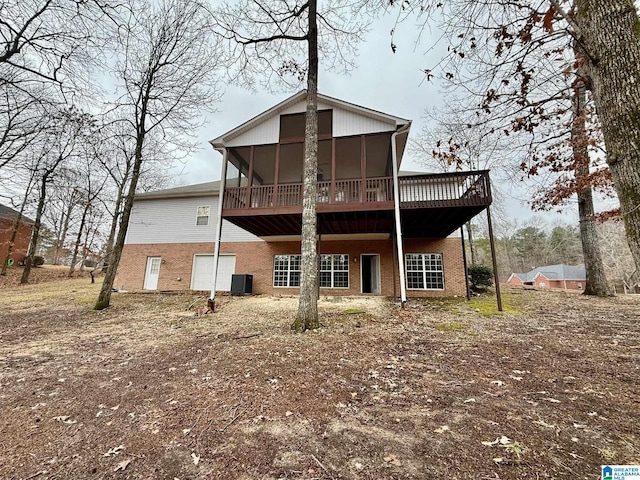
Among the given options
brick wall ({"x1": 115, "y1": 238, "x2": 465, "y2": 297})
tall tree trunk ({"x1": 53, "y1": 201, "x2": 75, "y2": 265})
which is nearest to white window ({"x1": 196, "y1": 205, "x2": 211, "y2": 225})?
brick wall ({"x1": 115, "y1": 238, "x2": 465, "y2": 297})

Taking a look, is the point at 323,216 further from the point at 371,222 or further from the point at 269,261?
the point at 269,261

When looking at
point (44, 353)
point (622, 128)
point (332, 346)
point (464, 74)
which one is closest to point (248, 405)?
point (332, 346)

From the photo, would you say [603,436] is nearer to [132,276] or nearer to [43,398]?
[43,398]

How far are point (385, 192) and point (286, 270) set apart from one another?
6.76 m

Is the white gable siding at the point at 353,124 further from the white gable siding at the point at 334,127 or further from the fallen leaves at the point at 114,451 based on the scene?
the fallen leaves at the point at 114,451

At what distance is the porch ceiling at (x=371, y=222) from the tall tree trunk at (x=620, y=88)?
6732mm

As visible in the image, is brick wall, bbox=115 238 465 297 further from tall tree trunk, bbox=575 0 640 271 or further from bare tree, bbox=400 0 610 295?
tall tree trunk, bbox=575 0 640 271

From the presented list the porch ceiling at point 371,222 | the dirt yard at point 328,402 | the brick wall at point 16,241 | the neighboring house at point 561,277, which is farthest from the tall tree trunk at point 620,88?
the neighboring house at point 561,277

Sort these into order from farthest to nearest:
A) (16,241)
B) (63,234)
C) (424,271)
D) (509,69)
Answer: (63,234)
(16,241)
(424,271)
(509,69)

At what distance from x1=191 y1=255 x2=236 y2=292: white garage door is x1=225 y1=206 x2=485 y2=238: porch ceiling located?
9.44ft

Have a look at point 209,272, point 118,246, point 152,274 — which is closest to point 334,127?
point 118,246

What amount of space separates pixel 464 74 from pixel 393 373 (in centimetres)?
531

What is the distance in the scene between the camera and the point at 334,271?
45.1ft

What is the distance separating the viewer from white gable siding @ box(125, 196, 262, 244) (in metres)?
14.9
